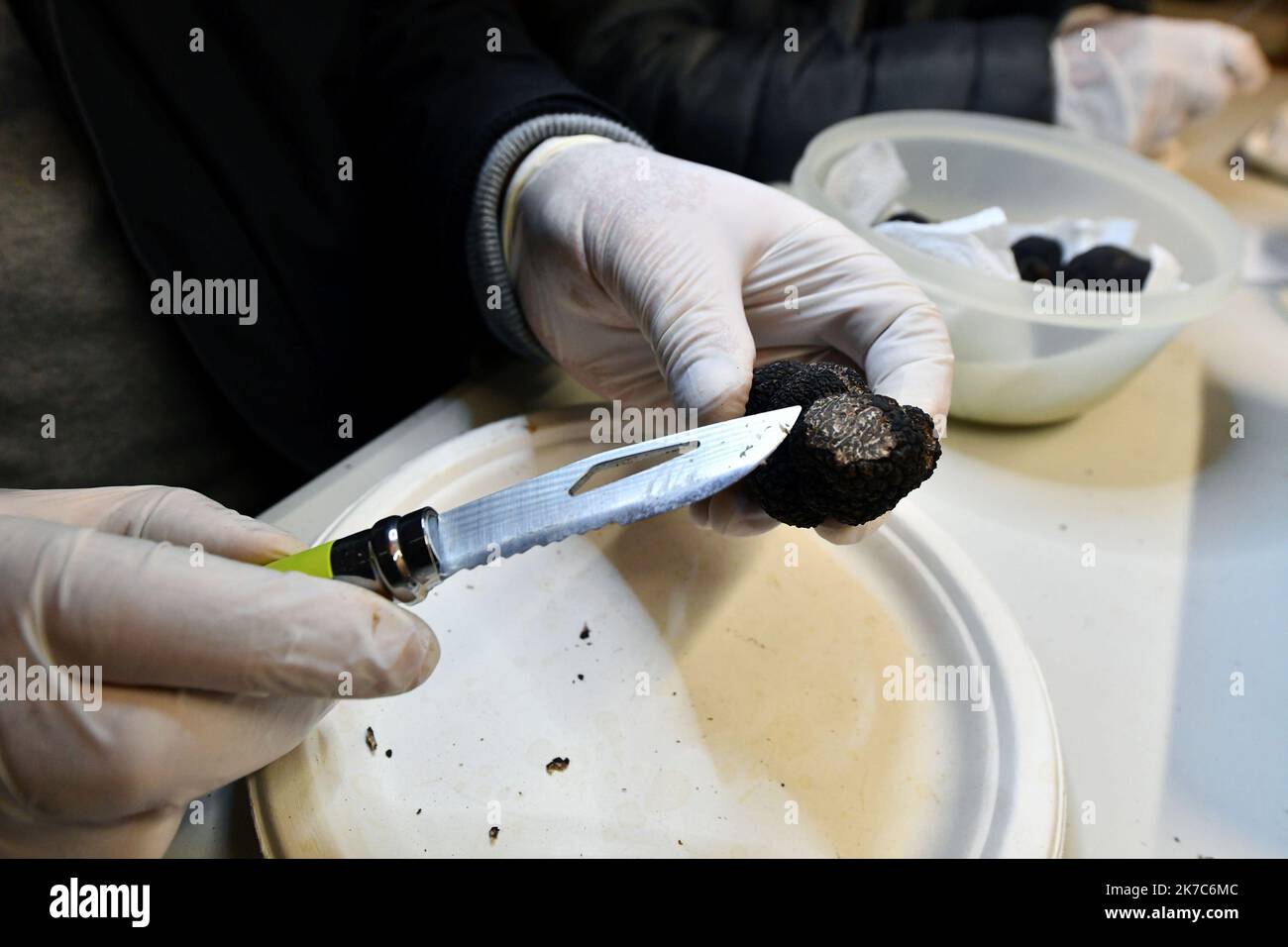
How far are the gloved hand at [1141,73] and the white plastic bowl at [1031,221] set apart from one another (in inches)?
14.6

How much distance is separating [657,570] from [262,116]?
2.61 feet

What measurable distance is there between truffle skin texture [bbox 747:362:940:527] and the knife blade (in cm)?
6

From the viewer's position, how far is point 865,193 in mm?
1359

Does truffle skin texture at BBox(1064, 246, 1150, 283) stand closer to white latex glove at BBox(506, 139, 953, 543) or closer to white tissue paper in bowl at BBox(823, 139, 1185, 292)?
white tissue paper in bowl at BBox(823, 139, 1185, 292)

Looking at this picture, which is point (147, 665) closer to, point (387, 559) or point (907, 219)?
point (387, 559)

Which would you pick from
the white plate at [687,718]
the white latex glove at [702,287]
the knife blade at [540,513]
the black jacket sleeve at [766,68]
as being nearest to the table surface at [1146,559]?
the white plate at [687,718]

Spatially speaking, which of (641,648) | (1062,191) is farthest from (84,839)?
(1062,191)

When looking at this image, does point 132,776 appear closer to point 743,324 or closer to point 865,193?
point 743,324

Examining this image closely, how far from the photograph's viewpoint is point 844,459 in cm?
69

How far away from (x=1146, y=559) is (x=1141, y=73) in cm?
123

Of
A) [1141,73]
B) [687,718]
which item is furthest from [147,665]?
[1141,73]

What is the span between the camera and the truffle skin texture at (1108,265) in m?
1.21

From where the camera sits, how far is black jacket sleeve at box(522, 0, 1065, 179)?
1552mm

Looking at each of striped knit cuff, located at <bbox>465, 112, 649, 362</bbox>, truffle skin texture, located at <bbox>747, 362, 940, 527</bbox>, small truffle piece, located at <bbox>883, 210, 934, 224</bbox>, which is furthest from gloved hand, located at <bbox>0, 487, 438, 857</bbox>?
small truffle piece, located at <bbox>883, 210, 934, 224</bbox>
